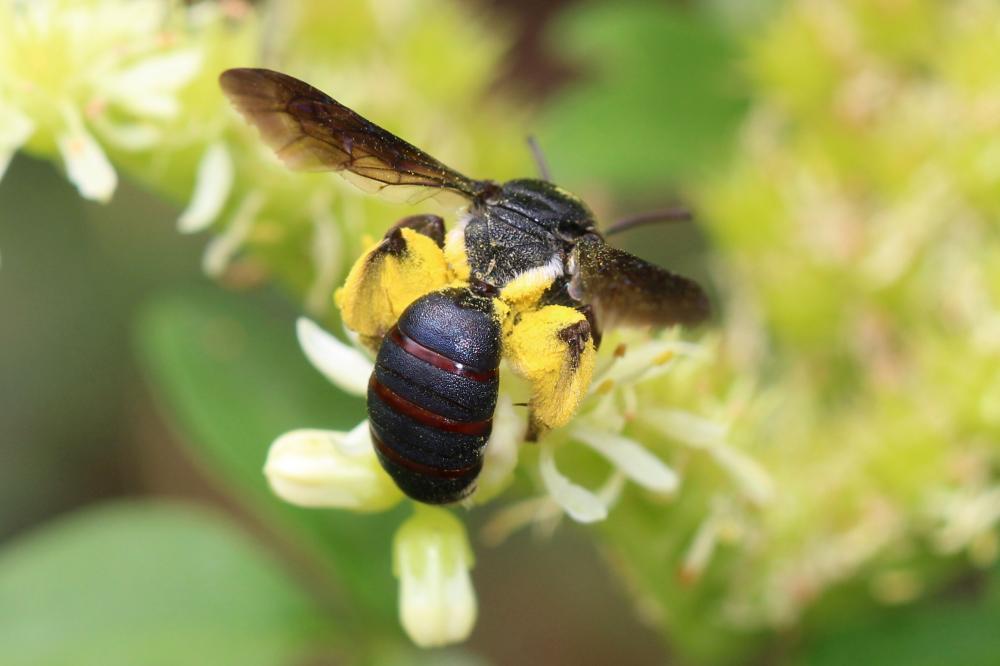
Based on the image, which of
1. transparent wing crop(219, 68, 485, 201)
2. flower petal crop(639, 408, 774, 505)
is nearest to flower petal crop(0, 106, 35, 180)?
transparent wing crop(219, 68, 485, 201)

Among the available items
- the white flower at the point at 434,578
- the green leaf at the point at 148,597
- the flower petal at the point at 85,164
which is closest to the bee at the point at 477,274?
the white flower at the point at 434,578

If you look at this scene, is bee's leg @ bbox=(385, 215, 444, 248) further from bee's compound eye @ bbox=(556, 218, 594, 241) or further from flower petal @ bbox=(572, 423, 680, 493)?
flower petal @ bbox=(572, 423, 680, 493)

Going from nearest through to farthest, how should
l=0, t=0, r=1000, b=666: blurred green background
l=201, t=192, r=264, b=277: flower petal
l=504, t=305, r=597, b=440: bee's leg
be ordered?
l=504, t=305, r=597, b=440: bee's leg < l=201, t=192, r=264, b=277: flower petal < l=0, t=0, r=1000, b=666: blurred green background

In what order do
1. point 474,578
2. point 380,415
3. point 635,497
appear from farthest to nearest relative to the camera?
point 474,578, point 635,497, point 380,415

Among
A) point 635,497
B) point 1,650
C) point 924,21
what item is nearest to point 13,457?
point 1,650

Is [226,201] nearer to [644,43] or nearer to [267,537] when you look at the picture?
[644,43]
